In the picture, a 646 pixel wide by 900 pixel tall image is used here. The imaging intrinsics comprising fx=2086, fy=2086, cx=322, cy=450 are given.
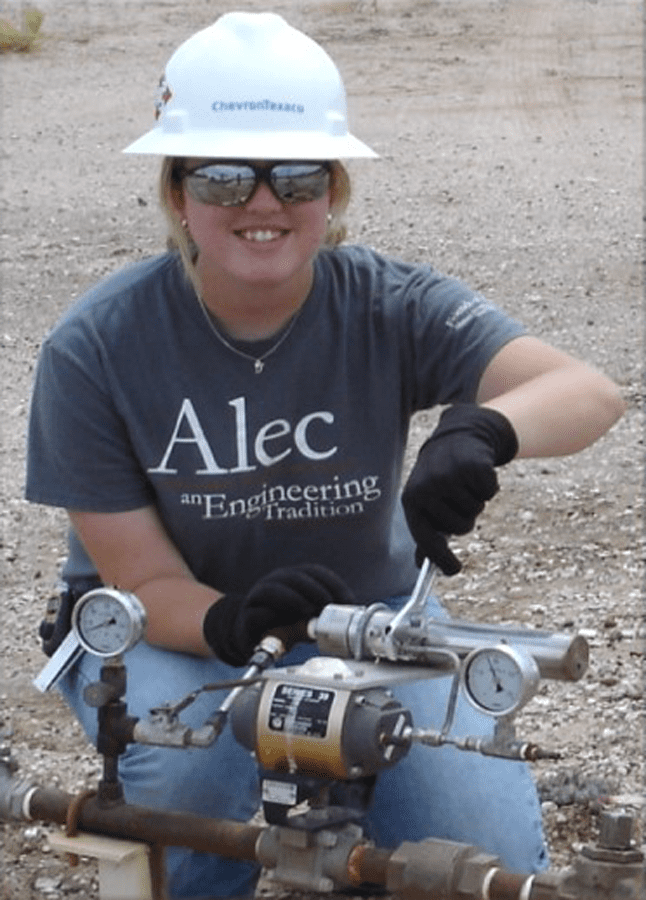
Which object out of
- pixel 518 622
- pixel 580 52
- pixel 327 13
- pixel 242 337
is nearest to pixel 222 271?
pixel 242 337

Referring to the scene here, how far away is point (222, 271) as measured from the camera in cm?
353

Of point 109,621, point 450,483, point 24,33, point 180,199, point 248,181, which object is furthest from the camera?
point 24,33

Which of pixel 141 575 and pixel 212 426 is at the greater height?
pixel 212 426

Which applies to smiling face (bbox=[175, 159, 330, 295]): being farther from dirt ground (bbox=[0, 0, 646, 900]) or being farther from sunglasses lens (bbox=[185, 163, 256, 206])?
dirt ground (bbox=[0, 0, 646, 900])

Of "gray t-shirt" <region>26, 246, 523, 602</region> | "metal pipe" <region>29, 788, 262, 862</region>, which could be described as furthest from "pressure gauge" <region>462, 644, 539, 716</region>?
"gray t-shirt" <region>26, 246, 523, 602</region>

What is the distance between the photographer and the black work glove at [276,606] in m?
3.14

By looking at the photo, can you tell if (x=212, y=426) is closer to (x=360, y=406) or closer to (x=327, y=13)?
(x=360, y=406)

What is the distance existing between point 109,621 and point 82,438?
551mm

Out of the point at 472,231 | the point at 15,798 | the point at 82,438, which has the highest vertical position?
the point at 82,438

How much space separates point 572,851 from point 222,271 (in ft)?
5.05

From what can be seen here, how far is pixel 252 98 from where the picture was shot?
341 centimetres

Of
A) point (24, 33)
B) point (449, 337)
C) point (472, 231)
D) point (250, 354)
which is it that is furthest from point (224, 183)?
point (24, 33)

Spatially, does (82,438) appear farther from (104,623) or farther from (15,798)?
(15,798)

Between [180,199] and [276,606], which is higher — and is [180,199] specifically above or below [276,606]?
above
